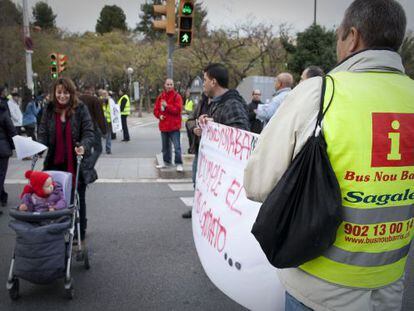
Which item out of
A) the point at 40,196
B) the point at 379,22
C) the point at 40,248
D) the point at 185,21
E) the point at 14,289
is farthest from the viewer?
the point at 185,21

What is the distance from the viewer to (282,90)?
6551 millimetres

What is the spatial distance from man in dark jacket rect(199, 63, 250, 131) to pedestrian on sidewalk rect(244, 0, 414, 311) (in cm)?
286

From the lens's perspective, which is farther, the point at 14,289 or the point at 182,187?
the point at 182,187

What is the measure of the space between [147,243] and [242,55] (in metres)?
27.6

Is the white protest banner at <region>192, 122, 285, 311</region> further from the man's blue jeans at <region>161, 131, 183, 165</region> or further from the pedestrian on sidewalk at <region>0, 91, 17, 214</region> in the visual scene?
the man's blue jeans at <region>161, 131, 183, 165</region>

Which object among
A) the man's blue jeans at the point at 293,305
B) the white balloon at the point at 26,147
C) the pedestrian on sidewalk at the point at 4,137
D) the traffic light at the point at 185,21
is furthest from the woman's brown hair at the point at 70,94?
the traffic light at the point at 185,21

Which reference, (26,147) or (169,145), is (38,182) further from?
(169,145)

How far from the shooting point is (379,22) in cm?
147

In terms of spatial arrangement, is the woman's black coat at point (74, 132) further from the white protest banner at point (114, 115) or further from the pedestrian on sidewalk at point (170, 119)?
the white protest banner at point (114, 115)

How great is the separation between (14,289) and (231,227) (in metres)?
2.14

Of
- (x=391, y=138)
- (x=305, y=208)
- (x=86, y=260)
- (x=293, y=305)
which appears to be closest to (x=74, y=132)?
(x=86, y=260)

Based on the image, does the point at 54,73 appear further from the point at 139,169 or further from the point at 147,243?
the point at 147,243

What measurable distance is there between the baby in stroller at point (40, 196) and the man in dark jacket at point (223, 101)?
169 centimetres

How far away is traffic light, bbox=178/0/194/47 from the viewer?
9.88m
